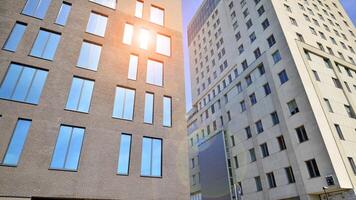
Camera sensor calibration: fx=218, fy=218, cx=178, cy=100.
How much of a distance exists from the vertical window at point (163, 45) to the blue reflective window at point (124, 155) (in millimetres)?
9711

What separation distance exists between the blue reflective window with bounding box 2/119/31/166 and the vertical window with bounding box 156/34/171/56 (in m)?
12.9

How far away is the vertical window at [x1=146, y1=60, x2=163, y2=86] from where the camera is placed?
20.0 meters

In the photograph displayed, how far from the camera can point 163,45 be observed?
Result: 890 inches

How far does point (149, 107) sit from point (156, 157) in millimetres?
4273

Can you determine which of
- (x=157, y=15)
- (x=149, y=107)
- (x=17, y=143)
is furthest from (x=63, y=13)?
(x=17, y=143)

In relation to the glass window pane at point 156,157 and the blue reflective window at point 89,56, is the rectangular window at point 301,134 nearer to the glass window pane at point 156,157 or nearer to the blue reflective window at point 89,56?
the glass window pane at point 156,157

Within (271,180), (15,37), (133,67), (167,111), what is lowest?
(271,180)

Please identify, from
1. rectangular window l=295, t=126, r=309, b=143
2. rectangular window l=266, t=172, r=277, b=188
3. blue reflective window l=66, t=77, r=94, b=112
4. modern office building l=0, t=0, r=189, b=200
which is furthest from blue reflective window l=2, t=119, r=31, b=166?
rectangular window l=266, t=172, r=277, b=188

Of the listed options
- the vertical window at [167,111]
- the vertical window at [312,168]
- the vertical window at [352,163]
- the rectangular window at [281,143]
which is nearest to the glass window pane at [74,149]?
the vertical window at [167,111]

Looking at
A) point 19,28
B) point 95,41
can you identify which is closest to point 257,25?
point 95,41

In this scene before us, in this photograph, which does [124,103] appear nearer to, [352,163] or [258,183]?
[258,183]

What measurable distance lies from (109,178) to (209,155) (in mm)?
28253

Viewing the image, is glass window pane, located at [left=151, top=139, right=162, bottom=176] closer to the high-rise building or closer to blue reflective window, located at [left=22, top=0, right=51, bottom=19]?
blue reflective window, located at [left=22, top=0, right=51, bottom=19]

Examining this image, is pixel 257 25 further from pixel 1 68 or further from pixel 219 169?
pixel 1 68
